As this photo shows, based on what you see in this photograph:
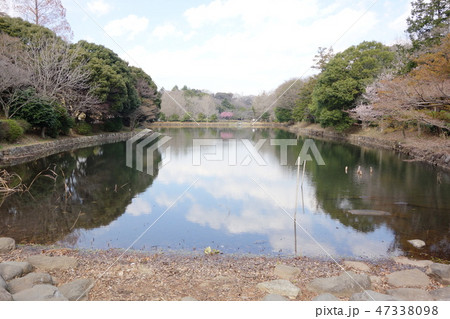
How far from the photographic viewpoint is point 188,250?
20.6 ft

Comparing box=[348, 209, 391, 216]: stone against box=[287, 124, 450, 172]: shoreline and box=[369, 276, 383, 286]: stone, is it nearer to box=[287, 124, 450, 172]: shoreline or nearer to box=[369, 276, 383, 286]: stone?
box=[369, 276, 383, 286]: stone

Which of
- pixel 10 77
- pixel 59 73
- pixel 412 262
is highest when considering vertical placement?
pixel 59 73

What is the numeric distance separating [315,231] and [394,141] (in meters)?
18.2

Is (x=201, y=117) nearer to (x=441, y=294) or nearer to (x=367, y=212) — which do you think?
(x=367, y=212)

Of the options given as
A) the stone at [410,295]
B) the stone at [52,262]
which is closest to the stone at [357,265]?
the stone at [410,295]

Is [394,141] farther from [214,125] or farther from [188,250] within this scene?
[214,125]

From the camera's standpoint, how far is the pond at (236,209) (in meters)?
6.66

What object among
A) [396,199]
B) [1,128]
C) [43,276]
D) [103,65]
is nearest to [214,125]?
[103,65]

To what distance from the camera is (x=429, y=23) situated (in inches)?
736

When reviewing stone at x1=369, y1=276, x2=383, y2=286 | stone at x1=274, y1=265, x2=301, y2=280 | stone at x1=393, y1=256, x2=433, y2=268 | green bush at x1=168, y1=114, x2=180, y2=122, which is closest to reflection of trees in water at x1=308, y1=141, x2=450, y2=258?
stone at x1=393, y1=256, x2=433, y2=268

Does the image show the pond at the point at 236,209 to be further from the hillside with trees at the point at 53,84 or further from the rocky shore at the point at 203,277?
the hillside with trees at the point at 53,84

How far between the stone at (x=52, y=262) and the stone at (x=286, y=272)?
10.0ft

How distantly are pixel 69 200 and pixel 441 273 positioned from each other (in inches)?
352

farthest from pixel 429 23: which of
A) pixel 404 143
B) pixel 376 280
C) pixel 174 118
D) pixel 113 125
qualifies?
pixel 174 118
